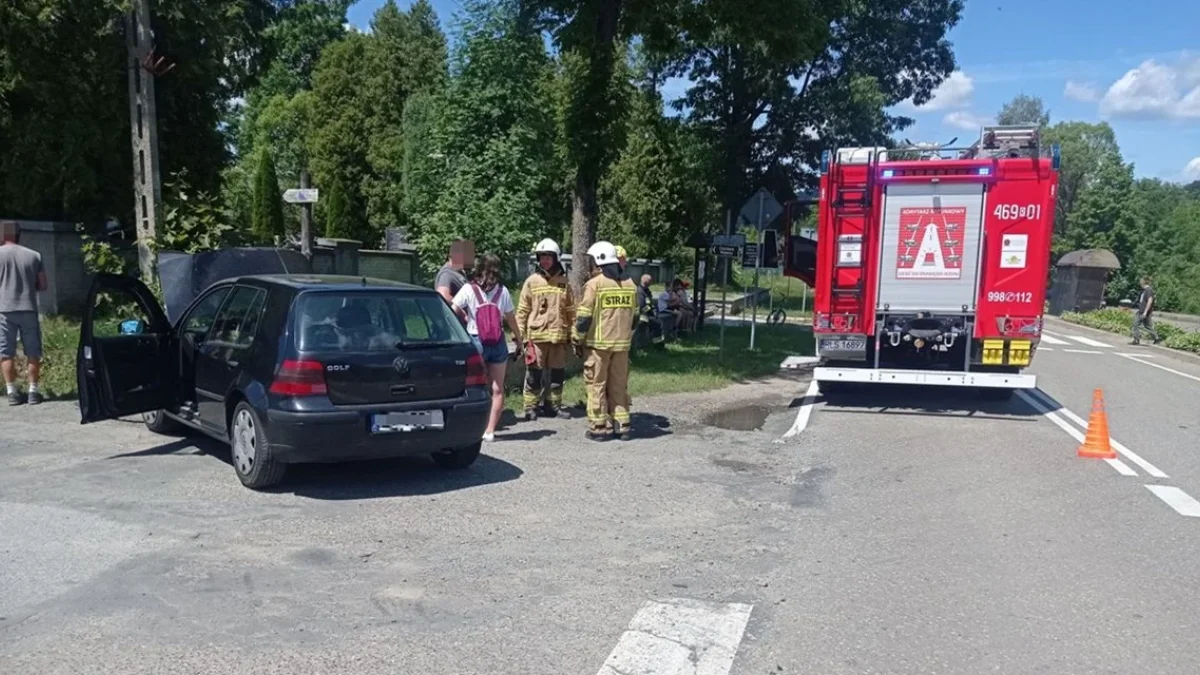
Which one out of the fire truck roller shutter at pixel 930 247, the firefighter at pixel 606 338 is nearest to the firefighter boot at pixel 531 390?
the firefighter at pixel 606 338

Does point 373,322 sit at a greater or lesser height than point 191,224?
lesser

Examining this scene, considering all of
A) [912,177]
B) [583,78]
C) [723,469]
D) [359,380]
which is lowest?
[723,469]

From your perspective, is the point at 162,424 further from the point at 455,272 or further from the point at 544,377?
the point at 544,377

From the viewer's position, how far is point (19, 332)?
9414mm

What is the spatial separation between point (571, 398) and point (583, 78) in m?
5.59

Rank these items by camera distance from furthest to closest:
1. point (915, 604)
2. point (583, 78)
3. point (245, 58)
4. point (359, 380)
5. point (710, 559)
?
1. point (245, 58)
2. point (583, 78)
3. point (359, 380)
4. point (710, 559)
5. point (915, 604)

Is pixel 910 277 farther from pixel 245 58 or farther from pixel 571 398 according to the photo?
pixel 245 58

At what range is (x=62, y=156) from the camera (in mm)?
14781

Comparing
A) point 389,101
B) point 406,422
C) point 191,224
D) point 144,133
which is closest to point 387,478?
point 406,422

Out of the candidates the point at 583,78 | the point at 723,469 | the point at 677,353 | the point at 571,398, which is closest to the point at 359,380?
the point at 723,469

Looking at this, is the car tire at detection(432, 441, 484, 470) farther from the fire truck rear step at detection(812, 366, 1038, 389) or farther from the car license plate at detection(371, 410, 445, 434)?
the fire truck rear step at detection(812, 366, 1038, 389)

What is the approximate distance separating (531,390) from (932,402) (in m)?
5.71

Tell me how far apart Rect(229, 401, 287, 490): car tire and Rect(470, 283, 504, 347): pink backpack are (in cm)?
245

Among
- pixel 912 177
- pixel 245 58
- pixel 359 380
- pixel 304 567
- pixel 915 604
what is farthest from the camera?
pixel 245 58
